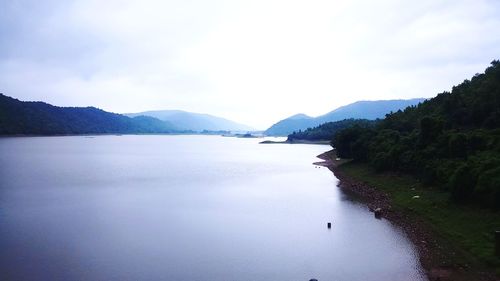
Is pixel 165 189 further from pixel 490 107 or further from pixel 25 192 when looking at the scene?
pixel 490 107

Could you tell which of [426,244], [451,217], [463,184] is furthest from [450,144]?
[426,244]

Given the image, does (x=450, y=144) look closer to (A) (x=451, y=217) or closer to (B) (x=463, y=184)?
(B) (x=463, y=184)

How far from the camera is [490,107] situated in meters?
55.5

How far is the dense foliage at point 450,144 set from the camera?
34.0 meters

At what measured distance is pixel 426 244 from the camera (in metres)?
28.2

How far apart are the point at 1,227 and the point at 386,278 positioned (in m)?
28.7

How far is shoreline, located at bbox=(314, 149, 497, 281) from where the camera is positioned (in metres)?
22.2

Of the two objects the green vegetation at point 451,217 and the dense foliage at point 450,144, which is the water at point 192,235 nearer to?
the green vegetation at point 451,217

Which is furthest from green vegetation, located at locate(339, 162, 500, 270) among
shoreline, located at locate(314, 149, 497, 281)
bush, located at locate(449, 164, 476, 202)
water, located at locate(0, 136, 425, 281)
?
water, located at locate(0, 136, 425, 281)

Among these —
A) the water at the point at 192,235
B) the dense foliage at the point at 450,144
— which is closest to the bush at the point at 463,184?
the dense foliage at the point at 450,144

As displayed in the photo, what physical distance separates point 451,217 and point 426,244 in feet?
17.7

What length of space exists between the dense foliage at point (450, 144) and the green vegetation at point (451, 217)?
3.95 ft

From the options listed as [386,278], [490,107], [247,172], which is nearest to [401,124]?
[490,107]

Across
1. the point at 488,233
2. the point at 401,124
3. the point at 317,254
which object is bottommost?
the point at 317,254
